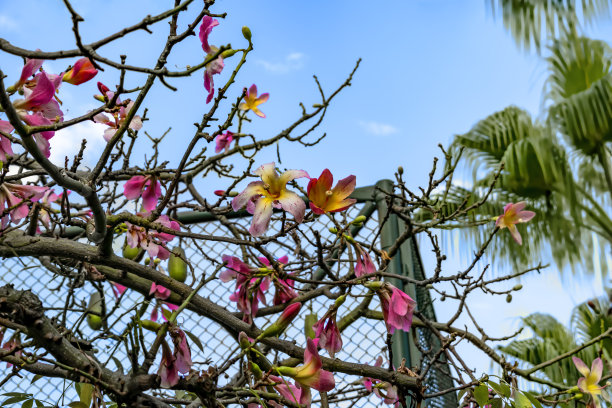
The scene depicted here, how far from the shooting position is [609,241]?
267 inches

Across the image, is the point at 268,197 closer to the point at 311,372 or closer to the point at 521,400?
the point at 311,372

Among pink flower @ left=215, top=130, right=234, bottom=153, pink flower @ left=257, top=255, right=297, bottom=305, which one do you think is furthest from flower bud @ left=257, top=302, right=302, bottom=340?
pink flower @ left=215, top=130, right=234, bottom=153

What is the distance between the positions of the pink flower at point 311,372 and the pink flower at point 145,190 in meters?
0.44

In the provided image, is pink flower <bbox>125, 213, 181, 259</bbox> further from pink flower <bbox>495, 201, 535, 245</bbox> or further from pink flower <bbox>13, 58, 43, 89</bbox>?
pink flower <bbox>495, 201, 535, 245</bbox>

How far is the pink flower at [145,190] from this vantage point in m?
1.10

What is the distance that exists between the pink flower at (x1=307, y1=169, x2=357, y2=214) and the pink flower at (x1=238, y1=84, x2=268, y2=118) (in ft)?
2.42

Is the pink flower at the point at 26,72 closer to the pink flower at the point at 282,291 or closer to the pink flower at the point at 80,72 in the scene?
the pink flower at the point at 80,72

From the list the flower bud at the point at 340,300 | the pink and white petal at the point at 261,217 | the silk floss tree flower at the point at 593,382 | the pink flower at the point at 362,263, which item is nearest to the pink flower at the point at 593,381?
the silk floss tree flower at the point at 593,382

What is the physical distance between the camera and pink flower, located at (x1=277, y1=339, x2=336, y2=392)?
822 millimetres

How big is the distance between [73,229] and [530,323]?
18.0 ft

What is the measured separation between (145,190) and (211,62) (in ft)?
0.84

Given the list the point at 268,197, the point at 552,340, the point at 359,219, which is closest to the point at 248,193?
the point at 268,197

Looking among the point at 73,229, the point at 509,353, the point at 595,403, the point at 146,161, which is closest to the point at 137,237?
the point at 146,161

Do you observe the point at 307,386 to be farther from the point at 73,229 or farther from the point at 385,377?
the point at 73,229
